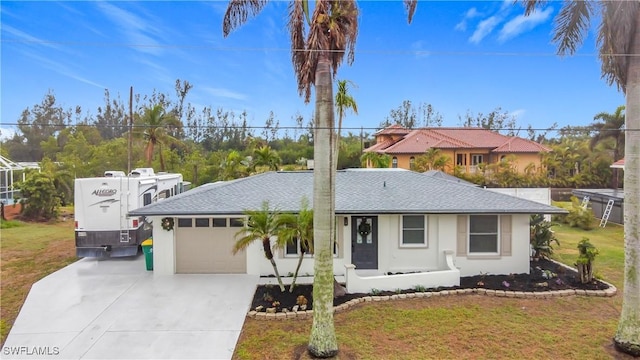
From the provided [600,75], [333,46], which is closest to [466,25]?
[600,75]

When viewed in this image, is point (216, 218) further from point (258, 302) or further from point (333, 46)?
point (333, 46)

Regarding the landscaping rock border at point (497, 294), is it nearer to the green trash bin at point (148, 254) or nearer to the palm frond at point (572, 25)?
the palm frond at point (572, 25)

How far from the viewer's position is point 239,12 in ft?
21.1

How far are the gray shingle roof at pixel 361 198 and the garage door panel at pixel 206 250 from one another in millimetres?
894

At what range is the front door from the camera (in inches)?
428

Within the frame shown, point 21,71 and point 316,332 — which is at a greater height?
point 21,71

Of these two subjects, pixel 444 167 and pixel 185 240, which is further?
pixel 444 167

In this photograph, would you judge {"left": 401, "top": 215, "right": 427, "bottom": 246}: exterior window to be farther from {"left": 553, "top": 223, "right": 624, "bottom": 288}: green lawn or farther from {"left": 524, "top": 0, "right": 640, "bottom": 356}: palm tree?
{"left": 524, "top": 0, "right": 640, "bottom": 356}: palm tree

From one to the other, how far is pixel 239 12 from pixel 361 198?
22.1 ft

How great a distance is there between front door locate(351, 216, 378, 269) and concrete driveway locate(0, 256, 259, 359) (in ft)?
10.3

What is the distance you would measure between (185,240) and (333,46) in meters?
7.67

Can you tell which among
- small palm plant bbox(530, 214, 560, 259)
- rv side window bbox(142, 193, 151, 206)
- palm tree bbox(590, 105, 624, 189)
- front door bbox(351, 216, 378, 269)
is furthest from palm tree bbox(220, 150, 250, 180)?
palm tree bbox(590, 105, 624, 189)

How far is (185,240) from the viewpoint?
1099 cm

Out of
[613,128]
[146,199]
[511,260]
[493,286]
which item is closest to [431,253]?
[493,286]
